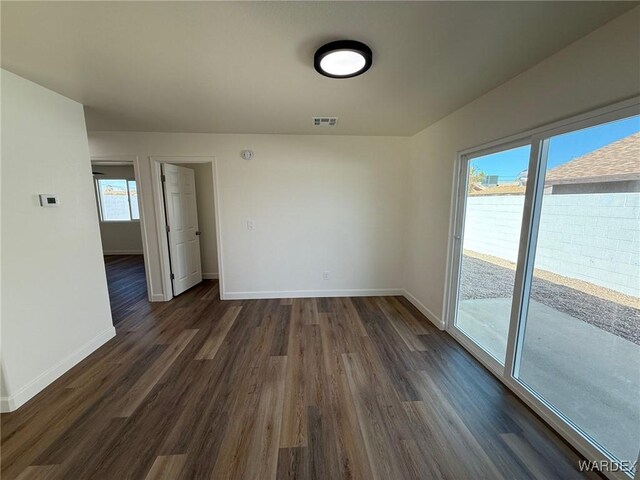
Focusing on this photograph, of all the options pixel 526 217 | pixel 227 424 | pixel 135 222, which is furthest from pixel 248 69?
pixel 135 222

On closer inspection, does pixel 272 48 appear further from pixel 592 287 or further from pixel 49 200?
pixel 592 287

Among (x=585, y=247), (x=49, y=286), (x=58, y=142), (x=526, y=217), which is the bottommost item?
(x=49, y=286)

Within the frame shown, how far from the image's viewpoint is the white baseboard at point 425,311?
9.75 ft

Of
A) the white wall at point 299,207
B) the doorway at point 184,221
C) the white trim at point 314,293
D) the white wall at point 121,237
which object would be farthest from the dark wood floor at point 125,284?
the white trim at point 314,293

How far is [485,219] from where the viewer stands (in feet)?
7.80

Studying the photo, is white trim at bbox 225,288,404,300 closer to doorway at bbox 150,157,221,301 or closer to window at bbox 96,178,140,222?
doorway at bbox 150,157,221,301

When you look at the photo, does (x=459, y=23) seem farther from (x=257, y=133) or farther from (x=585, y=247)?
(x=257, y=133)

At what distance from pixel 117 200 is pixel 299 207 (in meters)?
5.98

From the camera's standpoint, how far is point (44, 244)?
80.6 inches

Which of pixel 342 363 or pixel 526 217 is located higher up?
pixel 526 217

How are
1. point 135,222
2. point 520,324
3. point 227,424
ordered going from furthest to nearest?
point 135,222, point 520,324, point 227,424

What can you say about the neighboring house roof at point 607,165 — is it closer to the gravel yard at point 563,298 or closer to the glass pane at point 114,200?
the gravel yard at point 563,298

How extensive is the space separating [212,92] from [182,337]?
2.52 meters

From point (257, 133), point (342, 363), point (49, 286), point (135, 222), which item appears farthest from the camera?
point (135, 222)
